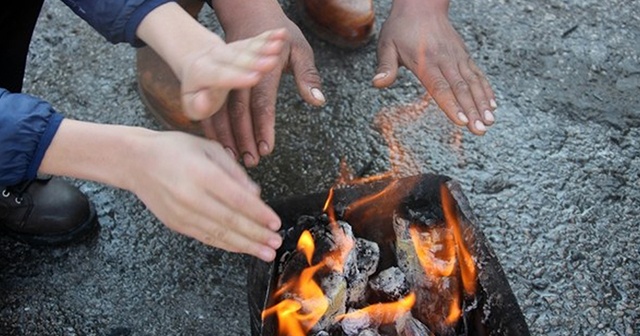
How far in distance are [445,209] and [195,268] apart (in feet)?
3.04

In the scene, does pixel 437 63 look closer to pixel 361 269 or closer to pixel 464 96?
pixel 464 96

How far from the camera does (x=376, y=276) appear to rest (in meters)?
1.75

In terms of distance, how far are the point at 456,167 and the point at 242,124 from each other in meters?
1.08

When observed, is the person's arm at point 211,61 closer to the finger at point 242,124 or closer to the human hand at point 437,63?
the finger at point 242,124

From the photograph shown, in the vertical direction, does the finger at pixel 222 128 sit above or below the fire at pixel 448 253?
above

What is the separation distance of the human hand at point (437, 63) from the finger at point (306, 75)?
21cm

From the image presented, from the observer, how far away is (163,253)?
2.30 m

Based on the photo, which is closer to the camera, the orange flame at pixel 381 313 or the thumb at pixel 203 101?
the thumb at pixel 203 101

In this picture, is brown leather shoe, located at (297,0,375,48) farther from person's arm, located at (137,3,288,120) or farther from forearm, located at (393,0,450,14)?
person's arm, located at (137,3,288,120)

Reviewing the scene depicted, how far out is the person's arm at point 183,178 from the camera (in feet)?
4.32

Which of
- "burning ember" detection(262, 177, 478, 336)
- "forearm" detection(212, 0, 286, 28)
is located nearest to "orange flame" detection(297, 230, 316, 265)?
"burning ember" detection(262, 177, 478, 336)

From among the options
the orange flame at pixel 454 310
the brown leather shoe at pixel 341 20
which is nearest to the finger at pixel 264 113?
the orange flame at pixel 454 310

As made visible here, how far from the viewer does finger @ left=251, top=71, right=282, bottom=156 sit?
181 centimetres

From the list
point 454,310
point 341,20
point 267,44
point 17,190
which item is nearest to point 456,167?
point 341,20
